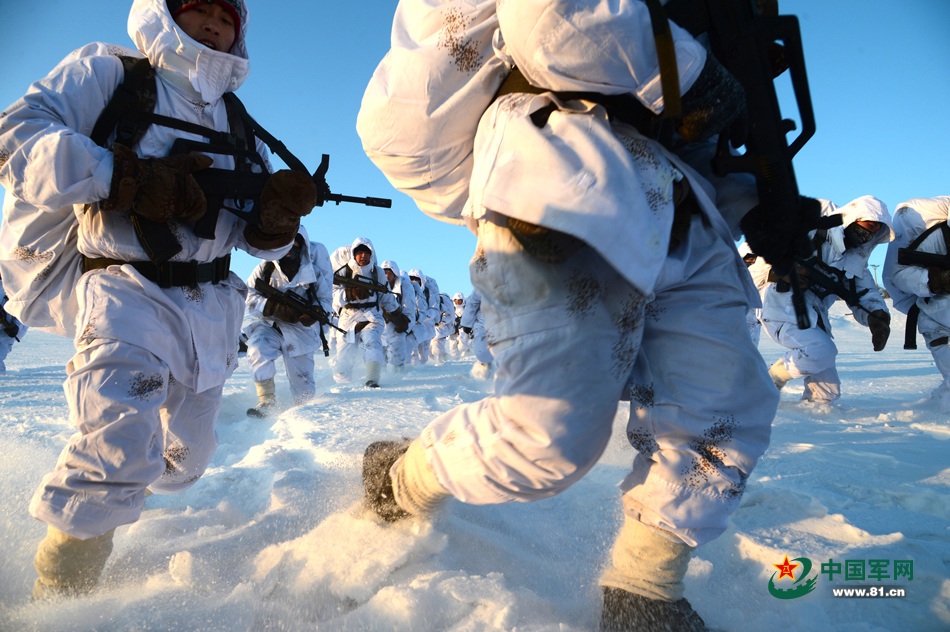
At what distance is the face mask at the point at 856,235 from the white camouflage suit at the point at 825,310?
47mm

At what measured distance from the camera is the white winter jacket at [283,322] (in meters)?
5.79

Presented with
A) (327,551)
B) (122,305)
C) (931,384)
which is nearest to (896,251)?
(931,384)

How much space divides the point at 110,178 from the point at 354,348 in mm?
7449

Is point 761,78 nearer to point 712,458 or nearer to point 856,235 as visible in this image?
point 712,458

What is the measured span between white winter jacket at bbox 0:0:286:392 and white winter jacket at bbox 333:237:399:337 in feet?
21.8

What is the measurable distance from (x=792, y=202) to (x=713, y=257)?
27cm

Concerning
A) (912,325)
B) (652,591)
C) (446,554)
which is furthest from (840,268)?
(446,554)

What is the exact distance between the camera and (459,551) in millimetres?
1519

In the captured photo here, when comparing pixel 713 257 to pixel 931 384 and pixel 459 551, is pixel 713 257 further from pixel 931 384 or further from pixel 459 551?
pixel 931 384

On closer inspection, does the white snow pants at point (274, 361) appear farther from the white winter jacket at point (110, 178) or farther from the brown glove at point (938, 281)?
the brown glove at point (938, 281)

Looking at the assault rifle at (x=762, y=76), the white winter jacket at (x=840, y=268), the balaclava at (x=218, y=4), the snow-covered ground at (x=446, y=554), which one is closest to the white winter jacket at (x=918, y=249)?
the white winter jacket at (x=840, y=268)

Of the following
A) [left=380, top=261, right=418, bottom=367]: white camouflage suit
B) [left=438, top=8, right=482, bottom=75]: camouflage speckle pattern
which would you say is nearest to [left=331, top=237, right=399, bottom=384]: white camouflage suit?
[left=380, top=261, right=418, bottom=367]: white camouflage suit

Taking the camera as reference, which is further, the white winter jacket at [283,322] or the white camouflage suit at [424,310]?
the white camouflage suit at [424,310]

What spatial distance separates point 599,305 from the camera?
1078 mm
